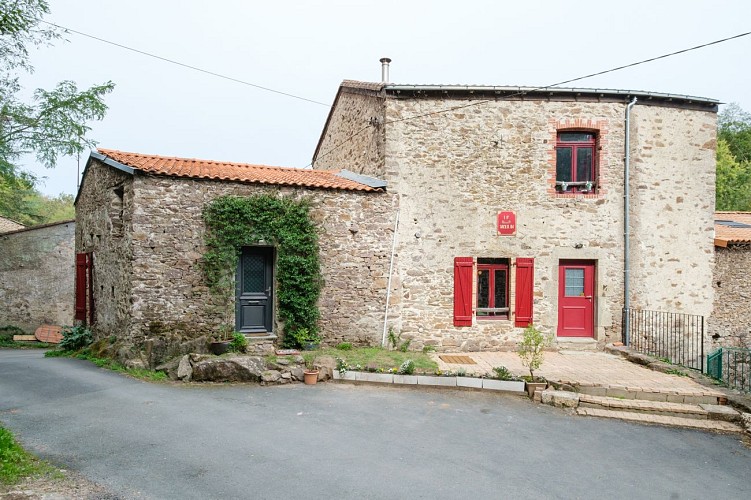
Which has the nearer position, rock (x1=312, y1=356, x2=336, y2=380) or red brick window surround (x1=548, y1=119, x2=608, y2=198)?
rock (x1=312, y1=356, x2=336, y2=380)

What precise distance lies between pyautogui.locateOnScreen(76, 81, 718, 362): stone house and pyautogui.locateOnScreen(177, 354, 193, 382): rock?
2.03m

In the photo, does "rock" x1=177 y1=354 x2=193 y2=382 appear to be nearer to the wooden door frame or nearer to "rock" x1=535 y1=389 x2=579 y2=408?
"rock" x1=535 y1=389 x2=579 y2=408

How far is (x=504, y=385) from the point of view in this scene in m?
8.27

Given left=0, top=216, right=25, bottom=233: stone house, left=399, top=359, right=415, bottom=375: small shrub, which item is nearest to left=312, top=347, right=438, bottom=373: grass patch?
left=399, top=359, right=415, bottom=375: small shrub

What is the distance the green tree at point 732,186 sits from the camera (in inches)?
939

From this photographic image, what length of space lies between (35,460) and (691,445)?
8112 millimetres

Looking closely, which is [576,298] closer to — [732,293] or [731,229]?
[732,293]

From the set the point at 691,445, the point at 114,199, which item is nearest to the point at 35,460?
the point at 114,199

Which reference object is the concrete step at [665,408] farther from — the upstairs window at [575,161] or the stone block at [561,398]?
the upstairs window at [575,161]

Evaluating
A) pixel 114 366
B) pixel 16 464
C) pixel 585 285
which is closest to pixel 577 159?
pixel 585 285

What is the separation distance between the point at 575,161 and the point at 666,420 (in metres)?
6.41

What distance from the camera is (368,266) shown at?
1059 centimetres

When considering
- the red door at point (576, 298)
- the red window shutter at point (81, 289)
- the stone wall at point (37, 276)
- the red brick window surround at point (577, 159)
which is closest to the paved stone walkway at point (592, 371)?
the red door at point (576, 298)

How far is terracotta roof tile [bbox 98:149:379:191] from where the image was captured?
923cm
